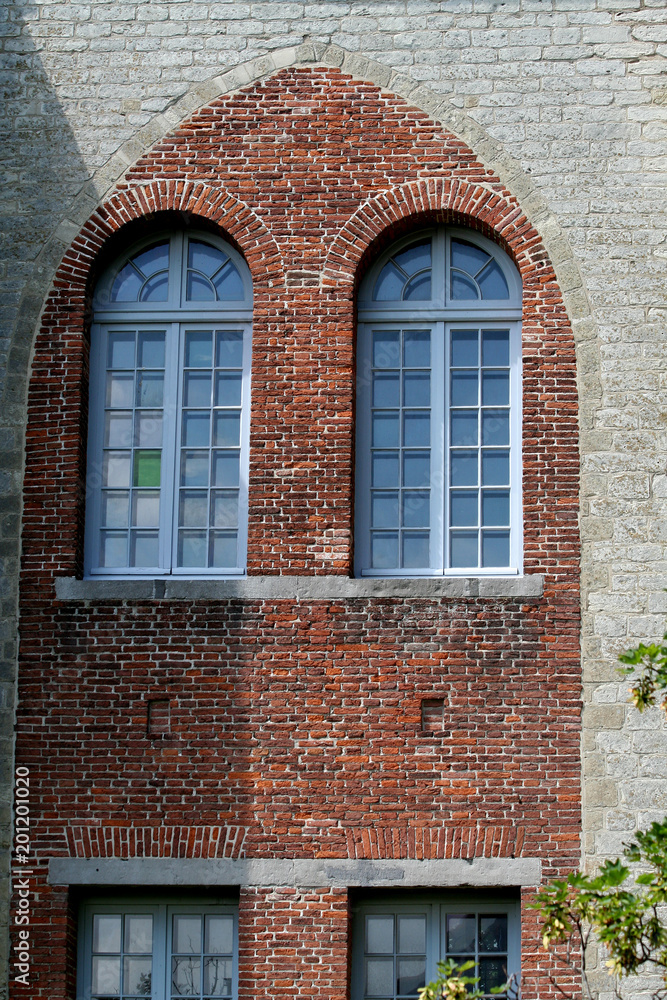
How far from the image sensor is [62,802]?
11.0m

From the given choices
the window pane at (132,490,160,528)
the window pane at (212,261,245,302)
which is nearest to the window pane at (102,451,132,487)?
the window pane at (132,490,160,528)

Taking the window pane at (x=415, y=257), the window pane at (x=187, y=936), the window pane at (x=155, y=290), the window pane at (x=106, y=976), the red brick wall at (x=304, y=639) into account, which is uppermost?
the window pane at (x=415, y=257)

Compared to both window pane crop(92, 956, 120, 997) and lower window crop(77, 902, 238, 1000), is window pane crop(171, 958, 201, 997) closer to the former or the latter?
lower window crop(77, 902, 238, 1000)

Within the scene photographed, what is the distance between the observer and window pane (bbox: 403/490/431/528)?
38.6 ft

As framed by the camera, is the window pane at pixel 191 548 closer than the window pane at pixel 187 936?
No

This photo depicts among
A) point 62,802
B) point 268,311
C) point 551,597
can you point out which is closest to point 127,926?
point 62,802

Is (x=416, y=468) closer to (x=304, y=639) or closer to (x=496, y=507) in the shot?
(x=496, y=507)

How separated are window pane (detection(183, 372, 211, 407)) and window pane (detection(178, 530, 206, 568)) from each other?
1.05 metres

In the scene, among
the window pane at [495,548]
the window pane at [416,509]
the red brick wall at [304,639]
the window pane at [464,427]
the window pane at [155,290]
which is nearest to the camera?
the red brick wall at [304,639]

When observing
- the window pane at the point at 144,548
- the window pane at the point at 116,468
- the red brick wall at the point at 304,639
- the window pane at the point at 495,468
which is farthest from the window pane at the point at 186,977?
the window pane at the point at 495,468

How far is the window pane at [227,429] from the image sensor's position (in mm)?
11959

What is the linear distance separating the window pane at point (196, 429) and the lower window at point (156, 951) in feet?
11.6

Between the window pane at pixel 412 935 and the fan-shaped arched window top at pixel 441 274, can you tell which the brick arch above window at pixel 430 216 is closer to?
the fan-shaped arched window top at pixel 441 274

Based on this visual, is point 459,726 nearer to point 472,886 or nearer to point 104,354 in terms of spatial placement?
point 472,886
